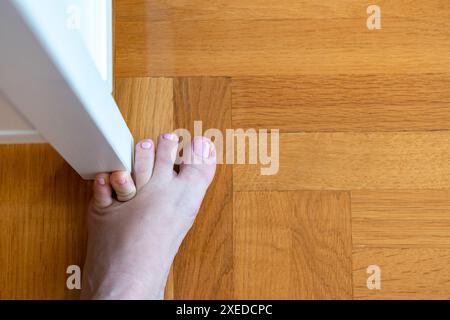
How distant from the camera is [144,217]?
2.16ft

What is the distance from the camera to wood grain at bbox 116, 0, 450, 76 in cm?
74

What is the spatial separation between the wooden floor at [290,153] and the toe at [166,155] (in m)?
0.04

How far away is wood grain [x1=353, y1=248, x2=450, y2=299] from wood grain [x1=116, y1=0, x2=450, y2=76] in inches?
10.4

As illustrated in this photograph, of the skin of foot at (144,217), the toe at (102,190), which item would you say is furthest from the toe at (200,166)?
the toe at (102,190)

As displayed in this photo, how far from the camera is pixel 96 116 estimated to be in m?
0.46

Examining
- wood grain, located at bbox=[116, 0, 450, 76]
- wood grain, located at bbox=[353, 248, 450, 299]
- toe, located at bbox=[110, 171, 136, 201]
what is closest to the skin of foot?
toe, located at bbox=[110, 171, 136, 201]

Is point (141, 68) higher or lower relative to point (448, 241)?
higher

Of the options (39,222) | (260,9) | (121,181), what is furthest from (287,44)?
(39,222)

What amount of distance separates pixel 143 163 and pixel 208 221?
0.41ft

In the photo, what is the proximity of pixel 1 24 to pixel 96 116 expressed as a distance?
0.17 meters

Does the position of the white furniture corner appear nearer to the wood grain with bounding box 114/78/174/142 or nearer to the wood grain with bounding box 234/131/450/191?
the wood grain with bounding box 114/78/174/142

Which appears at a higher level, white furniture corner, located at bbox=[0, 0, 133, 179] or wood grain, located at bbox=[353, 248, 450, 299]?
white furniture corner, located at bbox=[0, 0, 133, 179]
